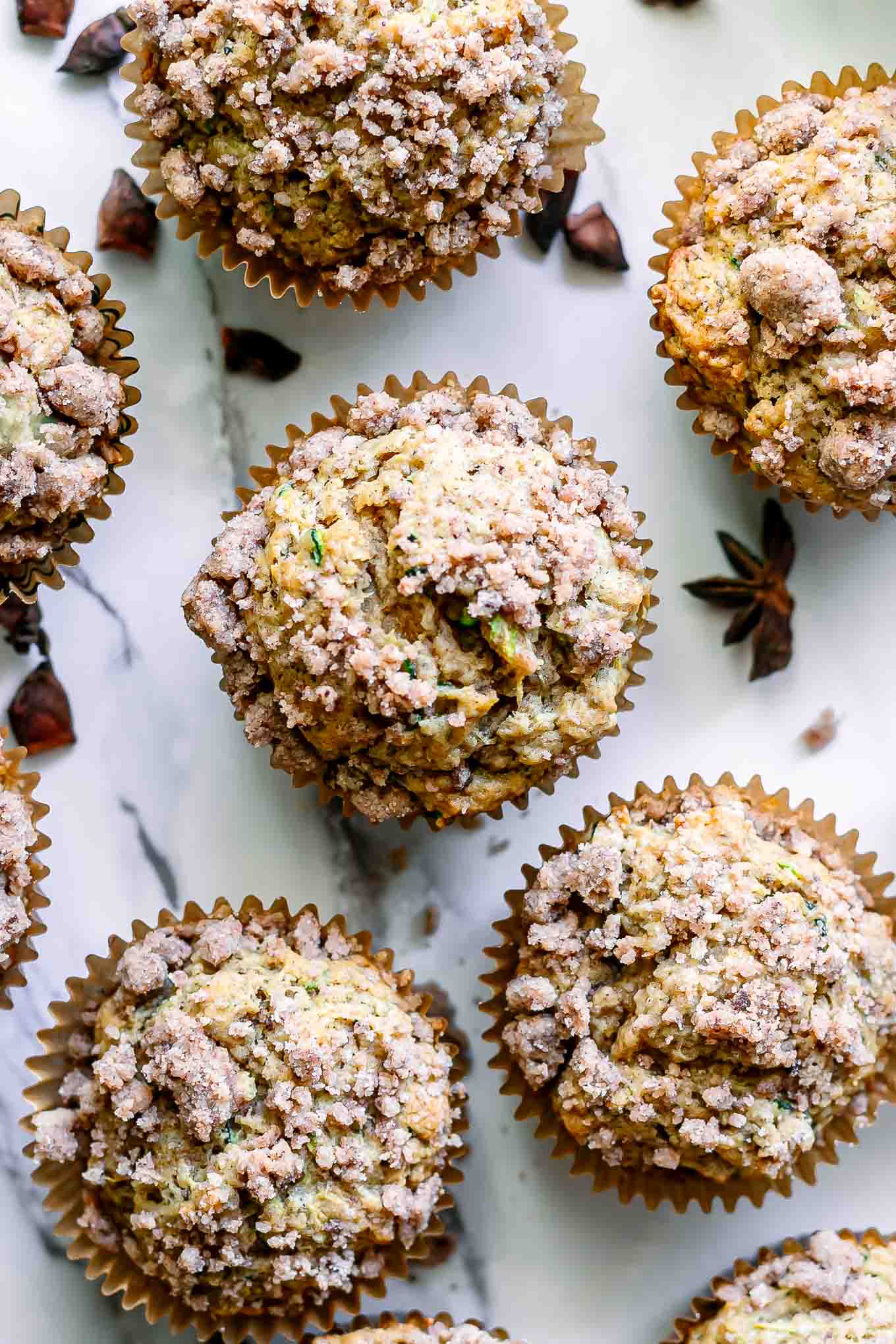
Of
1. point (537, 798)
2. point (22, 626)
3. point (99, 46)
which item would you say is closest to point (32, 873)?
point (22, 626)

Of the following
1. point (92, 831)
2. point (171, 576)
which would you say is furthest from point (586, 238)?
point (92, 831)

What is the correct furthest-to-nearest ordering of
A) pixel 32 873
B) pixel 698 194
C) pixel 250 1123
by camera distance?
pixel 698 194
pixel 32 873
pixel 250 1123

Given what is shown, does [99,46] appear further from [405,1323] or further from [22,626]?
[405,1323]

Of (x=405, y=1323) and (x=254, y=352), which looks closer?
(x=405, y=1323)

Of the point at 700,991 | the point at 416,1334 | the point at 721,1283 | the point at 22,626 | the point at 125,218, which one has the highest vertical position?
the point at 125,218

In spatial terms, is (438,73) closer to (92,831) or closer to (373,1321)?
(92,831)

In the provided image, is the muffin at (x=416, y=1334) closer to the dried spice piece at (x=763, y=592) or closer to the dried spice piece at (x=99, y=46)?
the dried spice piece at (x=763, y=592)

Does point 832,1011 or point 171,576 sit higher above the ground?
point 832,1011
